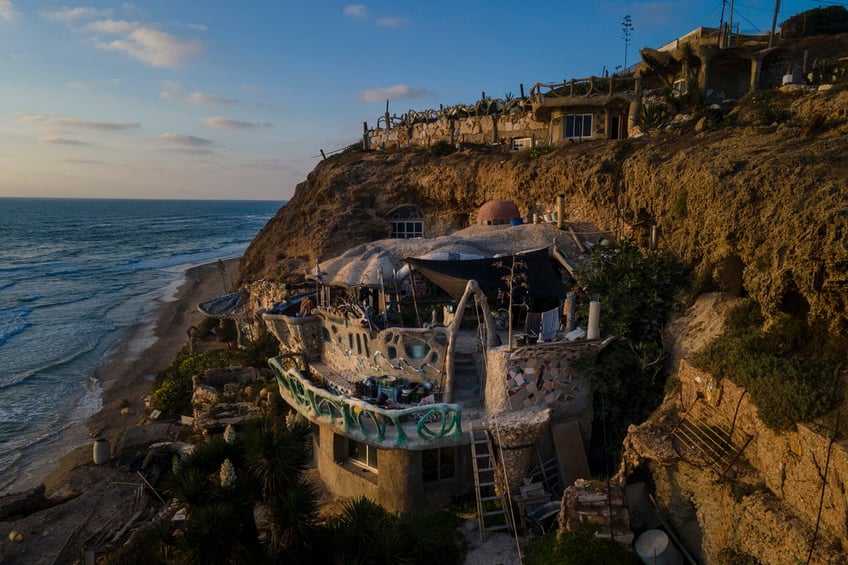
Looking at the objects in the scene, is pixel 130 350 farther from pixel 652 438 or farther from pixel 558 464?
pixel 652 438

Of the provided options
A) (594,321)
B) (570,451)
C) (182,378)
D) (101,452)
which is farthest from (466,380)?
(182,378)

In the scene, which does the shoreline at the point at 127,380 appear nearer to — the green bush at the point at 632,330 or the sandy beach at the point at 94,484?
the sandy beach at the point at 94,484

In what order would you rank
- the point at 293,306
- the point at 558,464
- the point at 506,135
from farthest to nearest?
1. the point at 506,135
2. the point at 293,306
3. the point at 558,464

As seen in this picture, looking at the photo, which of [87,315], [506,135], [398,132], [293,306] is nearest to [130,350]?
[87,315]

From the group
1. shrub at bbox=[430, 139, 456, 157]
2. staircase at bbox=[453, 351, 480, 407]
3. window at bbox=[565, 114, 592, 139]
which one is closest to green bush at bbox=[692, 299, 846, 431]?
staircase at bbox=[453, 351, 480, 407]

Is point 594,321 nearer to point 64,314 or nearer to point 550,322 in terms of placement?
point 550,322

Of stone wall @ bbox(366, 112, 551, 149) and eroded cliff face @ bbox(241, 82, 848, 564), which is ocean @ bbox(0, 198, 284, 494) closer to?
eroded cliff face @ bbox(241, 82, 848, 564)

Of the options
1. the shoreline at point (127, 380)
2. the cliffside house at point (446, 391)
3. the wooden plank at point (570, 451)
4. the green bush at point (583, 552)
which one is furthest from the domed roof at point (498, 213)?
the shoreline at point (127, 380)
